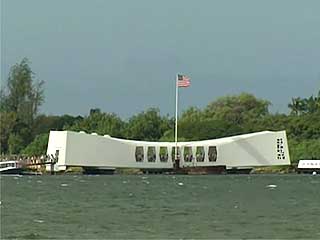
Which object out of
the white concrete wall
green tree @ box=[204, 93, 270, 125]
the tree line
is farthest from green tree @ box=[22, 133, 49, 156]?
green tree @ box=[204, 93, 270, 125]

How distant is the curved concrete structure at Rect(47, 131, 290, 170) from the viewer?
5108 inches

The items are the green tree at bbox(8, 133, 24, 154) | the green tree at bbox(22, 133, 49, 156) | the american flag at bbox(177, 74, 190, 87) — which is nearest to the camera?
the american flag at bbox(177, 74, 190, 87)

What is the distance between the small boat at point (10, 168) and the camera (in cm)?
12285

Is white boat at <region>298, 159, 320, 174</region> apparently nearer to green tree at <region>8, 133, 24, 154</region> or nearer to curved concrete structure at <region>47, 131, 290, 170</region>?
curved concrete structure at <region>47, 131, 290, 170</region>

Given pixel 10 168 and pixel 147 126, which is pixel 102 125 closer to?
pixel 147 126

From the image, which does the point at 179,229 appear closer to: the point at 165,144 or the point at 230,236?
the point at 230,236

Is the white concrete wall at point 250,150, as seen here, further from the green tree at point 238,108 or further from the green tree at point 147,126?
the green tree at point 238,108

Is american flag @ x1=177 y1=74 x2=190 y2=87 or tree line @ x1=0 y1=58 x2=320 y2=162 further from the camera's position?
tree line @ x1=0 y1=58 x2=320 y2=162

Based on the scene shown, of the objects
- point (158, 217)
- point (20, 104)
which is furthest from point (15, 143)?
point (158, 217)

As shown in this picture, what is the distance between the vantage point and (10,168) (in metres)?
124

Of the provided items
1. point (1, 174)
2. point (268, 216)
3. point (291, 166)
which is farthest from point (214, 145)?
point (268, 216)

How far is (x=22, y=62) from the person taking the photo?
152 m

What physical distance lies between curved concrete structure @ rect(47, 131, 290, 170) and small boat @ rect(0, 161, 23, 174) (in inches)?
210

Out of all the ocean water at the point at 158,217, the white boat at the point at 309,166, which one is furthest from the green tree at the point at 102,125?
the ocean water at the point at 158,217
